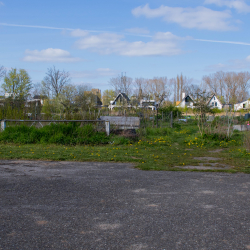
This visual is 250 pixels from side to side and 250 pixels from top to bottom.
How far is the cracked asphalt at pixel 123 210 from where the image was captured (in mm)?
3055

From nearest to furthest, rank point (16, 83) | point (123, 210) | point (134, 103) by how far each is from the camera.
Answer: point (123, 210) < point (134, 103) < point (16, 83)

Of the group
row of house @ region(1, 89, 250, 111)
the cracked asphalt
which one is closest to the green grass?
the cracked asphalt

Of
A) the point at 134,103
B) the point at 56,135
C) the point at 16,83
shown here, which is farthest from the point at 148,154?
the point at 16,83

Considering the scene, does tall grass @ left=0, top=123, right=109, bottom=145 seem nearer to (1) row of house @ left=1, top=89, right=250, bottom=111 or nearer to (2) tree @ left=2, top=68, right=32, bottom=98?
(1) row of house @ left=1, top=89, right=250, bottom=111

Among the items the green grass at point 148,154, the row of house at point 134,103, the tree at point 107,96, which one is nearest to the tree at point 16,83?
the row of house at point 134,103

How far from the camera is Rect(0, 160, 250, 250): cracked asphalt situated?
10.0 ft

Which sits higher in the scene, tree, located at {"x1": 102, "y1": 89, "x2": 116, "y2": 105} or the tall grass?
tree, located at {"x1": 102, "y1": 89, "x2": 116, "y2": 105}

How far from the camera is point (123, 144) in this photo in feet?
39.7

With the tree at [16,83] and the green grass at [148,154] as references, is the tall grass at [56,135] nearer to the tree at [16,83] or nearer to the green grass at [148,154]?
the green grass at [148,154]

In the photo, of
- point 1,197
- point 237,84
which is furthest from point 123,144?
point 237,84

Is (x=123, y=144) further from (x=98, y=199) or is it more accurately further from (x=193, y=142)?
(x=98, y=199)

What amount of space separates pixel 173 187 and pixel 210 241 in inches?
85.9

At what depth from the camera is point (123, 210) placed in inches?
156

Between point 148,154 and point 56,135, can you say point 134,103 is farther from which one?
point 148,154
